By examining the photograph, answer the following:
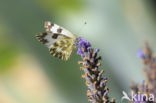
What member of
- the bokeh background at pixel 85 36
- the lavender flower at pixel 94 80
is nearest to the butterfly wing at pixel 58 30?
the lavender flower at pixel 94 80

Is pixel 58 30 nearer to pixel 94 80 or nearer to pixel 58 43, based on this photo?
pixel 58 43

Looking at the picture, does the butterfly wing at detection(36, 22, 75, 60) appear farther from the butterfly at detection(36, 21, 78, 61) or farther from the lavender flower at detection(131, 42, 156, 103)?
the lavender flower at detection(131, 42, 156, 103)

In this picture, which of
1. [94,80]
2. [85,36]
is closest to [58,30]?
[94,80]

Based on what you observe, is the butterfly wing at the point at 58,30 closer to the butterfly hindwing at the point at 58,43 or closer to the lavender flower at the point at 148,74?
the butterfly hindwing at the point at 58,43

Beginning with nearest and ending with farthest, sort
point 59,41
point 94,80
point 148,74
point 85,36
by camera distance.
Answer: point 94,80, point 148,74, point 59,41, point 85,36

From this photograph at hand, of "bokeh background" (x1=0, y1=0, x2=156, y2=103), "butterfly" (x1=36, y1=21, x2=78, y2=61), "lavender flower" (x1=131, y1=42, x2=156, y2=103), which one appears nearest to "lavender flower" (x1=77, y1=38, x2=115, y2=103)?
"lavender flower" (x1=131, y1=42, x2=156, y2=103)

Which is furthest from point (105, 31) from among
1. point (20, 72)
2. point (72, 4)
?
point (20, 72)
